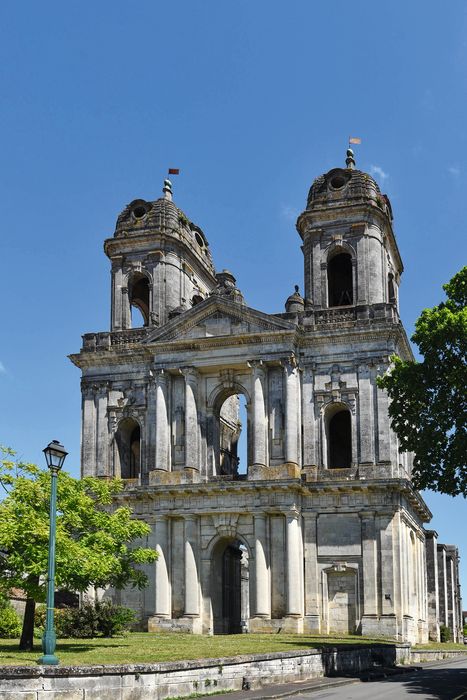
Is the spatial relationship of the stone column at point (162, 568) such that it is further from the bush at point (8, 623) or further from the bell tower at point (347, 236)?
the bell tower at point (347, 236)

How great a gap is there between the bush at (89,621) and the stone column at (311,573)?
9127 mm

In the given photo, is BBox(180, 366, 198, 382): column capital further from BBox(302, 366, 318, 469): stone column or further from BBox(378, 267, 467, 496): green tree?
BBox(378, 267, 467, 496): green tree

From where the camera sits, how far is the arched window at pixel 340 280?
170 feet

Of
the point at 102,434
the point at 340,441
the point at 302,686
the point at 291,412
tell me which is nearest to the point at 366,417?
the point at 291,412

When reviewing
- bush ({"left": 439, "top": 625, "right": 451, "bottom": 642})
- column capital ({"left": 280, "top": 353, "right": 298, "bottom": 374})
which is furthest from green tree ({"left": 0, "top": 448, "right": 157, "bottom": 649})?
bush ({"left": 439, "top": 625, "right": 451, "bottom": 642})

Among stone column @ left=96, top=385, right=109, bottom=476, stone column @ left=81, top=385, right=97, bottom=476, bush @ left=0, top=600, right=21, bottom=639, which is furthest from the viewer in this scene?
stone column @ left=81, top=385, right=97, bottom=476

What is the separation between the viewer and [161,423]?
48.6 m

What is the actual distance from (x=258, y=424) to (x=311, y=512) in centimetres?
472

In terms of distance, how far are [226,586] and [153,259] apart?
17.3 meters

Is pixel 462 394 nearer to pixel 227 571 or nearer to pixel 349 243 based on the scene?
pixel 349 243

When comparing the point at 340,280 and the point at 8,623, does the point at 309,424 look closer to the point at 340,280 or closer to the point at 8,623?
the point at 340,280

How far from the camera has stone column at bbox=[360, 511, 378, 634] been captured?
44.3 meters

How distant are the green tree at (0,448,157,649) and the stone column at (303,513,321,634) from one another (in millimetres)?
11612

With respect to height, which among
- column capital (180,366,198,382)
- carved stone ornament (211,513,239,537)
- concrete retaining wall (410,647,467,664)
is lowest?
concrete retaining wall (410,647,467,664)
